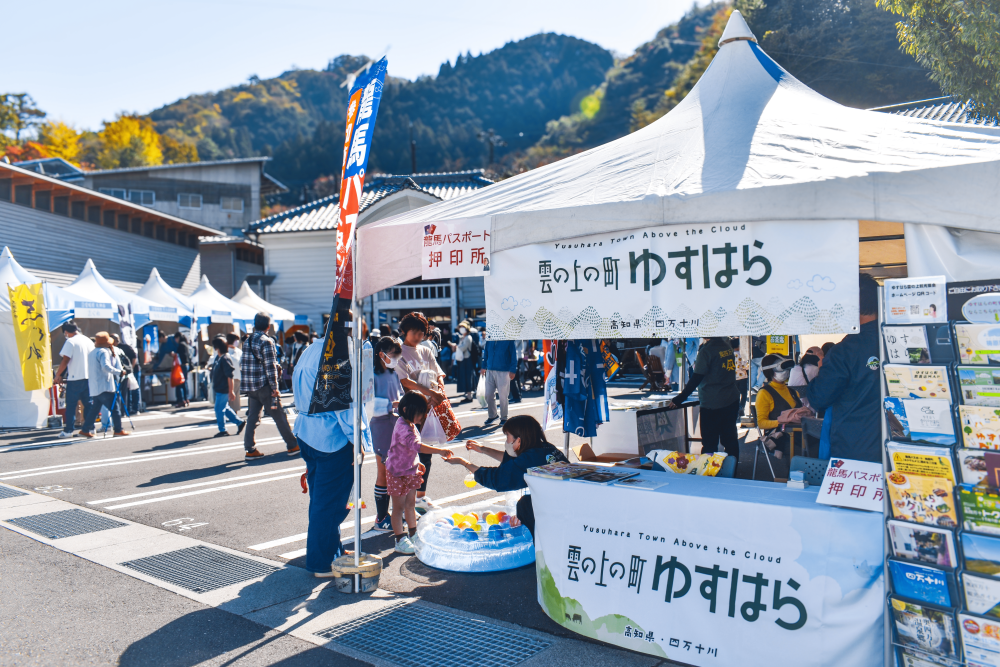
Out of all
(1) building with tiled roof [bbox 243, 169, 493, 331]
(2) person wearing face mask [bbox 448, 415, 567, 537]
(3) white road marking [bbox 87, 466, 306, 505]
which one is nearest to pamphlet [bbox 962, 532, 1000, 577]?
(2) person wearing face mask [bbox 448, 415, 567, 537]

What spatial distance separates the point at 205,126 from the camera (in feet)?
270

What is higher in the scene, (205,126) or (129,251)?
(205,126)

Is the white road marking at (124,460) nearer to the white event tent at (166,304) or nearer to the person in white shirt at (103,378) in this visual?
the person in white shirt at (103,378)

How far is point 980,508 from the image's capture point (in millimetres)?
2803

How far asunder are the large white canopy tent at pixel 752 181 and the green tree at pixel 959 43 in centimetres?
517

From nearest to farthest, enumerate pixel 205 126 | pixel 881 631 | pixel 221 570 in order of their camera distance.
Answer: pixel 881 631 < pixel 221 570 < pixel 205 126

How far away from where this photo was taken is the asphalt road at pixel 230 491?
478cm

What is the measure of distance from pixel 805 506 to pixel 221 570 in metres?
4.22

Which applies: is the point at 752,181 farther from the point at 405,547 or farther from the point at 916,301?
the point at 405,547

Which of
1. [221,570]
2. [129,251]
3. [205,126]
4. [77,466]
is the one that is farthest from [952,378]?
[205,126]

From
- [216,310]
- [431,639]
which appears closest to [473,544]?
[431,639]

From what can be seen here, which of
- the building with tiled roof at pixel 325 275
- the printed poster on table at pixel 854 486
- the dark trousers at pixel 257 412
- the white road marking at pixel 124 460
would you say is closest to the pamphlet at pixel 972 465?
the printed poster on table at pixel 854 486

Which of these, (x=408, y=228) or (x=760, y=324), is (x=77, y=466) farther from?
(x=760, y=324)

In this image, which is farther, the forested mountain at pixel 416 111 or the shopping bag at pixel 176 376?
the forested mountain at pixel 416 111
